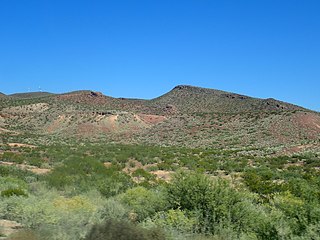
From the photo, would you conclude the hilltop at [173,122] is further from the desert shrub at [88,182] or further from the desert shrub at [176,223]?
the desert shrub at [176,223]

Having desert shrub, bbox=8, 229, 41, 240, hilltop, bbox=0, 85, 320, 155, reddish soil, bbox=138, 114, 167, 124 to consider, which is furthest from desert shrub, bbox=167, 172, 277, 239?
reddish soil, bbox=138, 114, 167, 124

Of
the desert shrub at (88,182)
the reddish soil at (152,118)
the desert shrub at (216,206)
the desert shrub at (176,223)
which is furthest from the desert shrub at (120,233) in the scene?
the reddish soil at (152,118)

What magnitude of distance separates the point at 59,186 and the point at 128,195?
20.8ft

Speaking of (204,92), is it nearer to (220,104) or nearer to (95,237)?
(220,104)

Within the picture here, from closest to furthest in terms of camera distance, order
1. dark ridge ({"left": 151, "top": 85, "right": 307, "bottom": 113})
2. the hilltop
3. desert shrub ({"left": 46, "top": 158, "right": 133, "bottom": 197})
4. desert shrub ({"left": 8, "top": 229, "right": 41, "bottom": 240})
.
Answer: desert shrub ({"left": 8, "top": 229, "right": 41, "bottom": 240})
desert shrub ({"left": 46, "top": 158, "right": 133, "bottom": 197})
the hilltop
dark ridge ({"left": 151, "top": 85, "right": 307, "bottom": 113})

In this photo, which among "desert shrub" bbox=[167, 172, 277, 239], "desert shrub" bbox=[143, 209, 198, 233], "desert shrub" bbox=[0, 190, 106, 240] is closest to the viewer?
"desert shrub" bbox=[0, 190, 106, 240]

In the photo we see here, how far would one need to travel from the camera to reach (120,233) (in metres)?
8.53

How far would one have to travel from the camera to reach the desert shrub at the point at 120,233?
8.49 meters

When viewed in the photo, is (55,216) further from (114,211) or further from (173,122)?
(173,122)

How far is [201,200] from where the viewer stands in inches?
492

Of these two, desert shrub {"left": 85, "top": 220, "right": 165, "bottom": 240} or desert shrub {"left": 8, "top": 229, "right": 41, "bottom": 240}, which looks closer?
desert shrub {"left": 85, "top": 220, "right": 165, "bottom": 240}

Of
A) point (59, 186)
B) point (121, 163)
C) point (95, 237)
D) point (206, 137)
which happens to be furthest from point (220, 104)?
point (95, 237)

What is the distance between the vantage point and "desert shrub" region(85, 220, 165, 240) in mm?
8492

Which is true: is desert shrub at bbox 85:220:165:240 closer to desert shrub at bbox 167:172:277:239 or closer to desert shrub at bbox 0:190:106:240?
desert shrub at bbox 0:190:106:240
